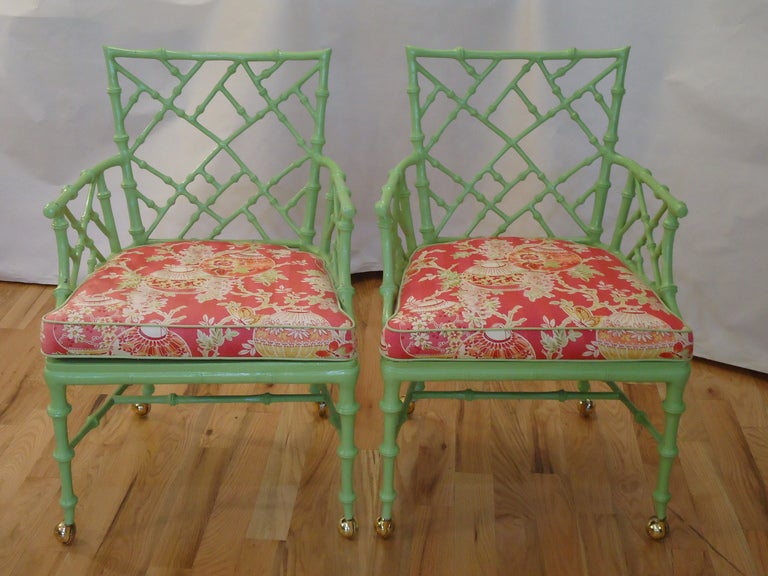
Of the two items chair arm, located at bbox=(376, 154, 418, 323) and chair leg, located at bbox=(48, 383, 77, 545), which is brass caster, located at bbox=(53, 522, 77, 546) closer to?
chair leg, located at bbox=(48, 383, 77, 545)

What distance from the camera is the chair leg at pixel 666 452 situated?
6.04ft

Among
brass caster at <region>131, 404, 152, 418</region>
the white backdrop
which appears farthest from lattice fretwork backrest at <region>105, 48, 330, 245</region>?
brass caster at <region>131, 404, 152, 418</region>

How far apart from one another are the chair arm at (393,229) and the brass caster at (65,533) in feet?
2.47

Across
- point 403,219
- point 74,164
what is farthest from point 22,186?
point 403,219

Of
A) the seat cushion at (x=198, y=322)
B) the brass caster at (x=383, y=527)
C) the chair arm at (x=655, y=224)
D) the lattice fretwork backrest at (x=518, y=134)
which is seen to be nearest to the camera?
the seat cushion at (x=198, y=322)

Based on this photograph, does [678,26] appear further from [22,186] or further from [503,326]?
[22,186]

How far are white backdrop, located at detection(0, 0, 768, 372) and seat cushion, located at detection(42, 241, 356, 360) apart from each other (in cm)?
110

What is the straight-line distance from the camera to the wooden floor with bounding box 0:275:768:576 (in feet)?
6.28

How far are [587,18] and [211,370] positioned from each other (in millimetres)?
1445

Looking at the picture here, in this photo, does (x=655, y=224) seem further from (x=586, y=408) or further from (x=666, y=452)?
(x=586, y=408)

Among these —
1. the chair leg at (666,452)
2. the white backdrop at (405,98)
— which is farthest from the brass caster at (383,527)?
the white backdrop at (405,98)

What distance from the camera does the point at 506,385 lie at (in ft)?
8.41

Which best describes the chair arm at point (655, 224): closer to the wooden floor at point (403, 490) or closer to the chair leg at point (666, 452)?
the chair leg at point (666, 452)

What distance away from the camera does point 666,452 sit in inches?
74.5
